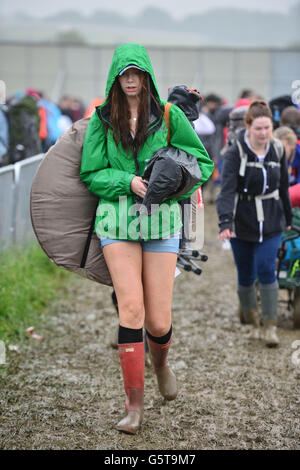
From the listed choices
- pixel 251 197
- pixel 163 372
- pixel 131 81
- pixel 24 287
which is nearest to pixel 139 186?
pixel 131 81

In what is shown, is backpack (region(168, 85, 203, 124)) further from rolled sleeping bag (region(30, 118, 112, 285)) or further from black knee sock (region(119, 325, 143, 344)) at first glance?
black knee sock (region(119, 325, 143, 344))

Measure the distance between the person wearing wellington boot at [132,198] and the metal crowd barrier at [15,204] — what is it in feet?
10.8

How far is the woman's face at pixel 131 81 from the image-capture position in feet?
12.9

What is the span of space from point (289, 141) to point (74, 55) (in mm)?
23598

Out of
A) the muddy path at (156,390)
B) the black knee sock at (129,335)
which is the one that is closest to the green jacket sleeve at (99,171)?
the black knee sock at (129,335)

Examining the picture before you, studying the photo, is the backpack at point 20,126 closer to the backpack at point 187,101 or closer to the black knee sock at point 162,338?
the backpack at point 187,101

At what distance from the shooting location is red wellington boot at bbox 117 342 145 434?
3.98m

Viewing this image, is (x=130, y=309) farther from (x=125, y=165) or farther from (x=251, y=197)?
(x=251, y=197)

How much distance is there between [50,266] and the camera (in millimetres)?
8281

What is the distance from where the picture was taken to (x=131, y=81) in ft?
12.9

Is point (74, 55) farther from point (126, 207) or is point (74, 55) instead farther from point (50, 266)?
point (126, 207)

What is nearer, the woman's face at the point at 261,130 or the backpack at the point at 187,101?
the backpack at the point at 187,101

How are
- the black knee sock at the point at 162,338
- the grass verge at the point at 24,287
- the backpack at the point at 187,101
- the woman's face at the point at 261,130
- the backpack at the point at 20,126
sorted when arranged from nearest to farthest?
the black knee sock at the point at 162,338
the backpack at the point at 187,101
the woman's face at the point at 261,130
the grass verge at the point at 24,287
the backpack at the point at 20,126

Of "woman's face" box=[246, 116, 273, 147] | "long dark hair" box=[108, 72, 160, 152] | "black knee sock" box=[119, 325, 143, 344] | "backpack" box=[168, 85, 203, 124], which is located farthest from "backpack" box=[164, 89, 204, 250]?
"woman's face" box=[246, 116, 273, 147]
